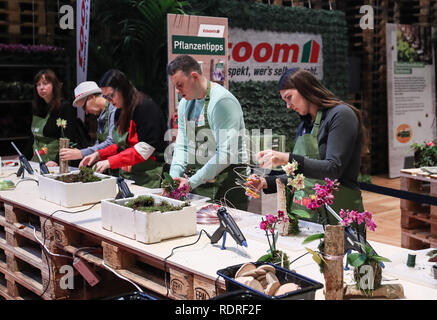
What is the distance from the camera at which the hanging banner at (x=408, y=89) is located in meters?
9.83

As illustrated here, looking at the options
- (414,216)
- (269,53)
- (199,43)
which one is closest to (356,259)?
(414,216)

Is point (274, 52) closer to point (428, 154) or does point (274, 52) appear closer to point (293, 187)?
point (428, 154)

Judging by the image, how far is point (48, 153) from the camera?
4.90 metres

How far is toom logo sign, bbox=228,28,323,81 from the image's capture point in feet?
27.1

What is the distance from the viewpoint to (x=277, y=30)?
8.80 meters

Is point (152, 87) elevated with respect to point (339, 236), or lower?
elevated

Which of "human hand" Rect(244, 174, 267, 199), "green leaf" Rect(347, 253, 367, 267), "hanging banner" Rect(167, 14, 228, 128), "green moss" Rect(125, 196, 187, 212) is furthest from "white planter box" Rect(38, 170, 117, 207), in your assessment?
"hanging banner" Rect(167, 14, 228, 128)

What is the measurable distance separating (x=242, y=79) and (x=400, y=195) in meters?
4.93

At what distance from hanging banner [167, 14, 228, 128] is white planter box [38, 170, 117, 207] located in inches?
120

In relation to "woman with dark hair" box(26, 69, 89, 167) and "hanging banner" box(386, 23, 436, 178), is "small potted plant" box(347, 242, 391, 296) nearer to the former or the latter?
"woman with dark hair" box(26, 69, 89, 167)
